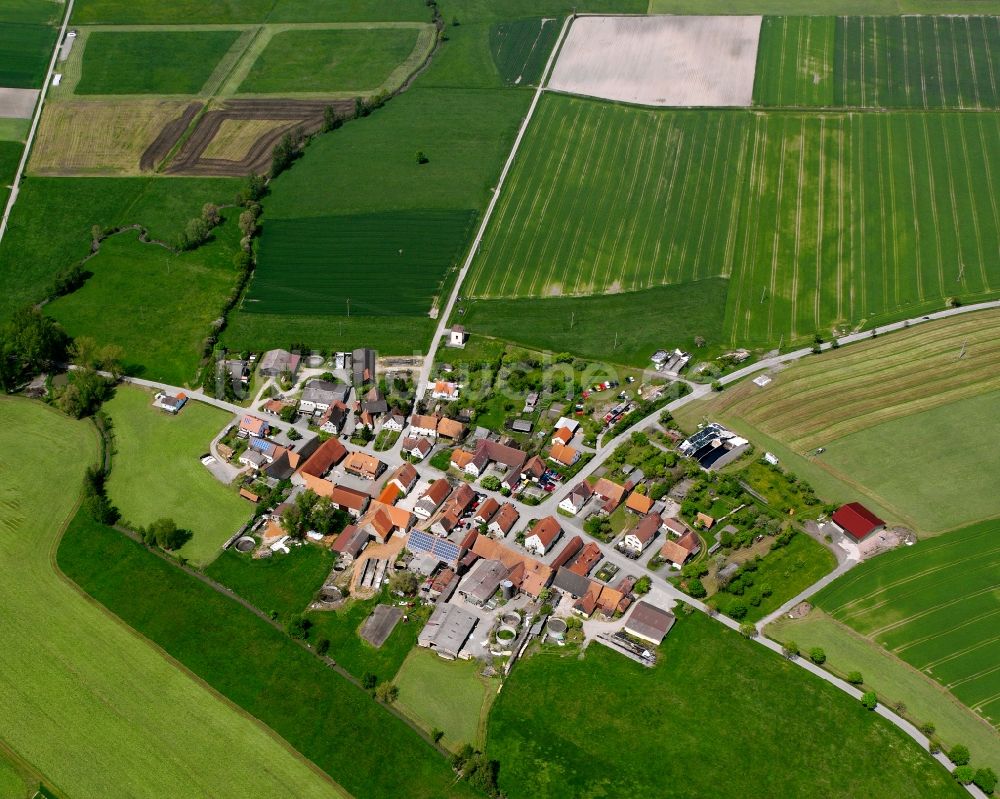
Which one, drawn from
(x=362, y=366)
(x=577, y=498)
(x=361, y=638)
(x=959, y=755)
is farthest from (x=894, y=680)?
(x=362, y=366)

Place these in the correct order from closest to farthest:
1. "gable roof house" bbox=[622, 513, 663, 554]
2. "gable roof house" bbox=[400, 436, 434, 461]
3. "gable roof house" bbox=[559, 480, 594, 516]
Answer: "gable roof house" bbox=[622, 513, 663, 554], "gable roof house" bbox=[559, 480, 594, 516], "gable roof house" bbox=[400, 436, 434, 461]

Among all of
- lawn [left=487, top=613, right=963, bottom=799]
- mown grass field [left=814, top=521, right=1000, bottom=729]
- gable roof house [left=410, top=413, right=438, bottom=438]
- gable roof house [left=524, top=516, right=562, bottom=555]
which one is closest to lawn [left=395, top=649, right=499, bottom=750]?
lawn [left=487, top=613, right=963, bottom=799]

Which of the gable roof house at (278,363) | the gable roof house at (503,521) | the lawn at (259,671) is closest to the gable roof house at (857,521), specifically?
the gable roof house at (503,521)

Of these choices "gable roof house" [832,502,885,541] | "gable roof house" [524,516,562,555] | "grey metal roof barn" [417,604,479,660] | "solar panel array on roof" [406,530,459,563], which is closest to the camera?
"grey metal roof barn" [417,604,479,660]

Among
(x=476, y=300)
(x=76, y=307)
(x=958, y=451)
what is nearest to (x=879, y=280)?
(x=958, y=451)

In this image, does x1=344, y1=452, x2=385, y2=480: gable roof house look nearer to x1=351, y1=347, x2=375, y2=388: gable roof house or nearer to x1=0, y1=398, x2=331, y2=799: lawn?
x1=351, y1=347, x2=375, y2=388: gable roof house

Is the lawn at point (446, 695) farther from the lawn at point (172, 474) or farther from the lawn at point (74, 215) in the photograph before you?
the lawn at point (74, 215)
